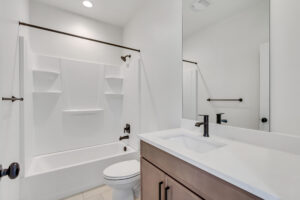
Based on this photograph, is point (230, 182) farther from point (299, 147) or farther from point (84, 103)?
point (84, 103)

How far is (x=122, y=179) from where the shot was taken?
1.40 metres

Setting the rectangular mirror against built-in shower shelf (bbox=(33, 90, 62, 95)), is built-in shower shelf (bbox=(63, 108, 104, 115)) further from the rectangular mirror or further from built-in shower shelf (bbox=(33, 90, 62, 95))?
the rectangular mirror

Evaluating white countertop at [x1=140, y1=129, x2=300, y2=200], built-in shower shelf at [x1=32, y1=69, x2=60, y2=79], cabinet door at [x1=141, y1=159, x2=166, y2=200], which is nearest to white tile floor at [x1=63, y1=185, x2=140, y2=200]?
cabinet door at [x1=141, y1=159, x2=166, y2=200]

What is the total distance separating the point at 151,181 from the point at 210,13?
5.10 feet

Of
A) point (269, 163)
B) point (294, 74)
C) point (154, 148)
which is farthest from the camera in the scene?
point (154, 148)

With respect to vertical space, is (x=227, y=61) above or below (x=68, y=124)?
above

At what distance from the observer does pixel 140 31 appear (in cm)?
218

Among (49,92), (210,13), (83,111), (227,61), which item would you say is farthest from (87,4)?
(227,61)

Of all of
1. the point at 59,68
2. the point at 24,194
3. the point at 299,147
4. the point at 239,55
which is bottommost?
the point at 24,194

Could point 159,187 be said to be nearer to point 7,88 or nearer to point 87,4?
point 7,88

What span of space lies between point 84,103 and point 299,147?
2662 millimetres

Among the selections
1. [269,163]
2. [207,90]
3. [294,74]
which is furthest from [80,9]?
[269,163]

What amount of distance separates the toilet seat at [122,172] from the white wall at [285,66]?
1338 mm

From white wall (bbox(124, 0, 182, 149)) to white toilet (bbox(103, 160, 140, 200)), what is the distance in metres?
0.59
